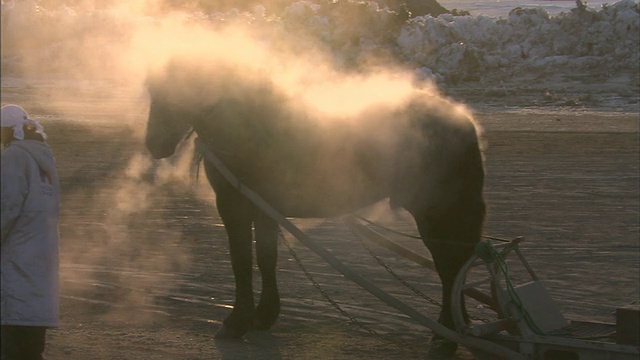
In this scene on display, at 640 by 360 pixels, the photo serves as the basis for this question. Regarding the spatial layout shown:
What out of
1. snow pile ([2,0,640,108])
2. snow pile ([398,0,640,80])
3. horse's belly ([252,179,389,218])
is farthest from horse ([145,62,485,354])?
snow pile ([398,0,640,80])

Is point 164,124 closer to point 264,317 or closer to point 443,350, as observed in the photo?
point 264,317

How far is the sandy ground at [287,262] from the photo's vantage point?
772 cm

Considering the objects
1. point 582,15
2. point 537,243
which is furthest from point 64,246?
point 582,15

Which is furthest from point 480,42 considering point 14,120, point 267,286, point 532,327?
point 14,120

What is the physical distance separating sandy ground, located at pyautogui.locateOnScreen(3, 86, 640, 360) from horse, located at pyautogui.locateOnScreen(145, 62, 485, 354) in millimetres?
887

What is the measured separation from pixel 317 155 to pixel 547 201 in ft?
23.4

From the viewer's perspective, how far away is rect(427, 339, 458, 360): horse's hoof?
736 cm

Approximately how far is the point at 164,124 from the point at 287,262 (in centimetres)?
305

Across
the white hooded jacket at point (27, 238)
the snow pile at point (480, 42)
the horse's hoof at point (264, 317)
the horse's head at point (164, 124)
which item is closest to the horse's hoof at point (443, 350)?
the horse's hoof at point (264, 317)

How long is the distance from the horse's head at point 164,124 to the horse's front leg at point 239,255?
0.49 m

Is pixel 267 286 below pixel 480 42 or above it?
above

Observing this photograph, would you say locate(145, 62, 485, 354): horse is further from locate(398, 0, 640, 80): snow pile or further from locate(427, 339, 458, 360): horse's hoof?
locate(398, 0, 640, 80): snow pile

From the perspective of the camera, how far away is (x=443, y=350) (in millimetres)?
7371

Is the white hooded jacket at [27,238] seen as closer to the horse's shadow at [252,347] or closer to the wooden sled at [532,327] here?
the horse's shadow at [252,347]
